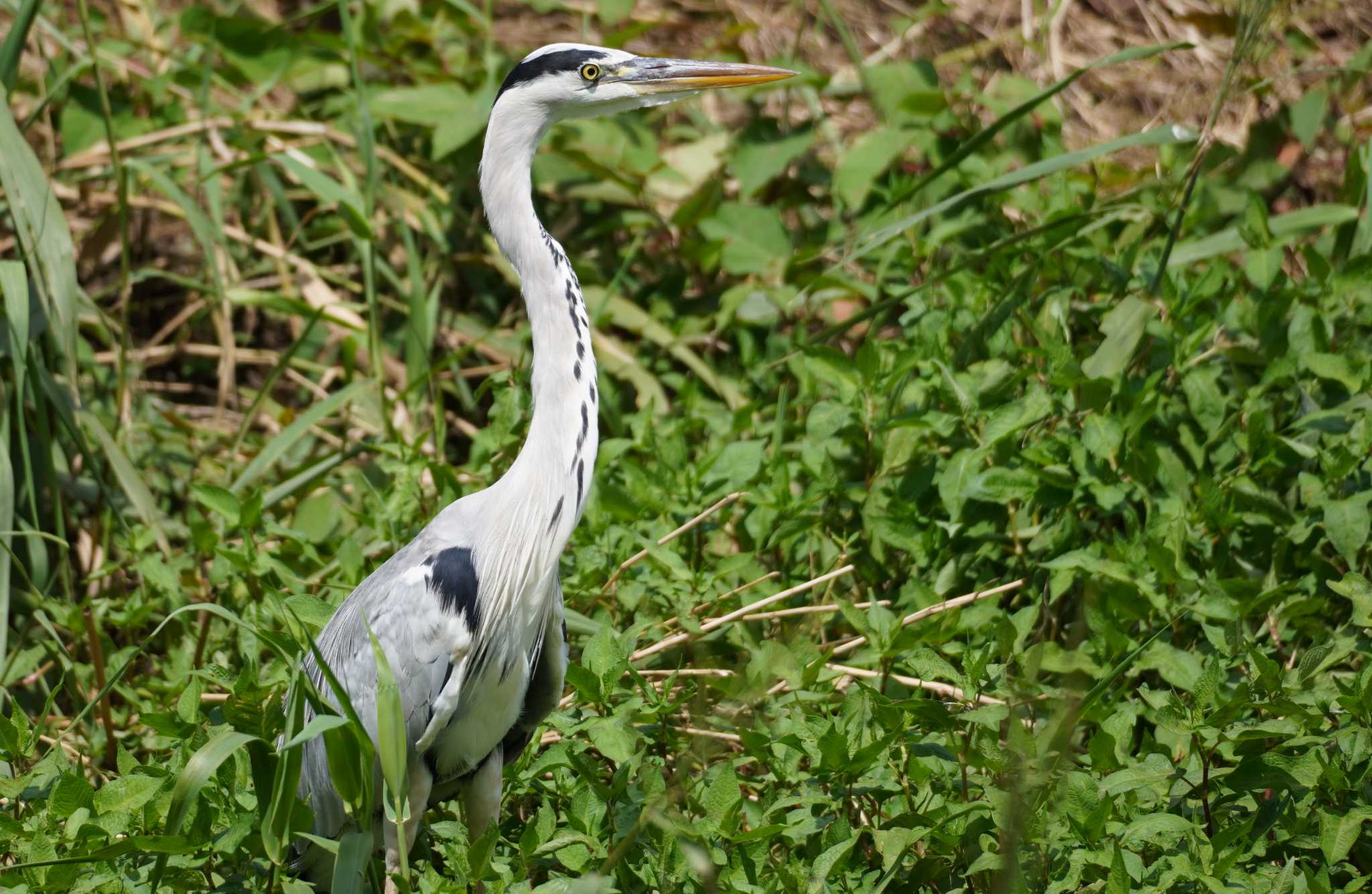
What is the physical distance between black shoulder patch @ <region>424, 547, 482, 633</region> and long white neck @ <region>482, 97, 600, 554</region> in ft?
0.39

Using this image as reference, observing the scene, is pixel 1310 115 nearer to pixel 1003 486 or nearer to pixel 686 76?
pixel 1003 486

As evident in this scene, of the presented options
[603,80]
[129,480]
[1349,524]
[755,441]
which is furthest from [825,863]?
[129,480]

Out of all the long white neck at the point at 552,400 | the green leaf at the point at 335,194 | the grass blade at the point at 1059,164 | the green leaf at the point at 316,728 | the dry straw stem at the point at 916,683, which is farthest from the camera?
the green leaf at the point at 335,194

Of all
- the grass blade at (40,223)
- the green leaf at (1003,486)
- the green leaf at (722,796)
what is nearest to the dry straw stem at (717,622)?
the green leaf at (1003,486)

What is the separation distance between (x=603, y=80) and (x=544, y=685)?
1.29m

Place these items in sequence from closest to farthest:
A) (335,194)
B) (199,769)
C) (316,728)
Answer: (316,728)
(199,769)
(335,194)

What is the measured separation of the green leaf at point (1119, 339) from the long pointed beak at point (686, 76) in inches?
40.9

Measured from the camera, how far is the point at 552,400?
8.39ft

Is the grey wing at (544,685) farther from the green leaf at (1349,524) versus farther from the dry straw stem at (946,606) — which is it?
the green leaf at (1349,524)

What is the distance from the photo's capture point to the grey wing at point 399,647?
257cm

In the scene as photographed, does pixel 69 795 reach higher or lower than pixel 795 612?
higher

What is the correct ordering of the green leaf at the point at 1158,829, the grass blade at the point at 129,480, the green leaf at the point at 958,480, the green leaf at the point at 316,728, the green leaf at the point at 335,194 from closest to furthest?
the green leaf at the point at 316,728, the green leaf at the point at 1158,829, the green leaf at the point at 958,480, the grass blade at the point at 129,480, the green leaf at the point at 335,194

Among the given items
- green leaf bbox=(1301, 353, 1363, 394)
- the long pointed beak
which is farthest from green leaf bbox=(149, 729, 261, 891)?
green leaf bbox=(1301, 353, 1363, 394)

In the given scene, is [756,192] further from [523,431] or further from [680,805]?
[680,805]
